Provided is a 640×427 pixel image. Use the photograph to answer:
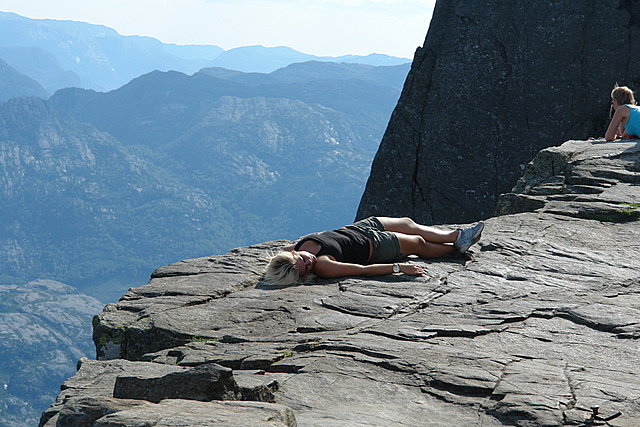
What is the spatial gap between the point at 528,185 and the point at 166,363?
43.5ft

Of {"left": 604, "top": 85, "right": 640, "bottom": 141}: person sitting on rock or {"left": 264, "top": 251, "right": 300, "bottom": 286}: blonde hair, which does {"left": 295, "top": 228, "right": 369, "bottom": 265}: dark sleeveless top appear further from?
{"left": 604, "top": 85, "right": 640, "bottom": 141}: person sitting on rock

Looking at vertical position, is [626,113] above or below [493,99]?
below

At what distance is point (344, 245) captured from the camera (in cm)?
1145

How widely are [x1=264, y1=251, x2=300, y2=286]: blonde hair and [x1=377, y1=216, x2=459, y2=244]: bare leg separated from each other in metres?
2.22

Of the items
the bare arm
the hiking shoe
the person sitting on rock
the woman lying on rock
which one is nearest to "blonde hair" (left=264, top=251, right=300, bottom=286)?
the woman lying on rock

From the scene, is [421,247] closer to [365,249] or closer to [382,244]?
[382,244]

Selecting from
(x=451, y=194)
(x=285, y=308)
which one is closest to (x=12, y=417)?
(x=451, y=194)

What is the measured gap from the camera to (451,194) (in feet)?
93.9

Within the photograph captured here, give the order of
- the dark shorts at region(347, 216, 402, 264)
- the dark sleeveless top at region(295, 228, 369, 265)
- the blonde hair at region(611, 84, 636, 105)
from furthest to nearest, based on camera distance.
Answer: the blonde hair at region(611, 84, 636, 105) → the dark shorts at region(347, 216, 402, 264) → the dark sleeveless top at region(295, 228, 369, 265)

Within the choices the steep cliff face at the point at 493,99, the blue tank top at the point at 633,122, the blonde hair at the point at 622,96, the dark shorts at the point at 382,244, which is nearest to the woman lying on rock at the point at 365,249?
the dark shorts at the point at 382,244

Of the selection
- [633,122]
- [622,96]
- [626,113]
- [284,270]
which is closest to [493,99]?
[622,96]

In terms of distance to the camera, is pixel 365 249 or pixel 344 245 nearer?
pixel 344 245

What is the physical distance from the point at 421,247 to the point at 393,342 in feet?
14.7

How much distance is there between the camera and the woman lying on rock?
36.7 ft
